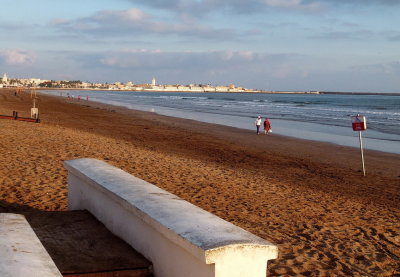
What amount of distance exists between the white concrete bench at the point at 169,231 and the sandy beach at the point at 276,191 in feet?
3.81

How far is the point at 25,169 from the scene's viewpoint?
31.6ft

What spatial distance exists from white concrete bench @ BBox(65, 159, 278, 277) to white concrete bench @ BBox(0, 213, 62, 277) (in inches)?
29.1

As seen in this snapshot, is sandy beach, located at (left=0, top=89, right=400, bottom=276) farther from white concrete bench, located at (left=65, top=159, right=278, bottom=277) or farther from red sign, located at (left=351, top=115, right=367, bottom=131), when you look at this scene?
red sign, located at (left=351, top=115, right=367, bottom=131)

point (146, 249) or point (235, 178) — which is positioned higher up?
point (146, 249)

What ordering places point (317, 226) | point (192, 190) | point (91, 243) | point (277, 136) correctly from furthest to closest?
point (277, 136) < point (192, 190) < point (317, 226) < point (91, 243)

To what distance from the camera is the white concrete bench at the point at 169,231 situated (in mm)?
2441

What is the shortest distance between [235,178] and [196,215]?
8173 millimetres

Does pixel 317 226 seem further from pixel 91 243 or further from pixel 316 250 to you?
pixel 91 243

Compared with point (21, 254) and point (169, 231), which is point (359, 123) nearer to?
point (169, 231)

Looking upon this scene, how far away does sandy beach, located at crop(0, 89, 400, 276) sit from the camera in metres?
5.93

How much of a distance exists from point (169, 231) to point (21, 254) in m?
0.85

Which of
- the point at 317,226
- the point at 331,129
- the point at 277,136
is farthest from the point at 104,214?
the point at 331,129

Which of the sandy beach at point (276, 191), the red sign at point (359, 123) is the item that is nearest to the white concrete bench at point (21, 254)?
the sandy beach at point (276, 191)

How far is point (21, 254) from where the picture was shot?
2.23 metres
